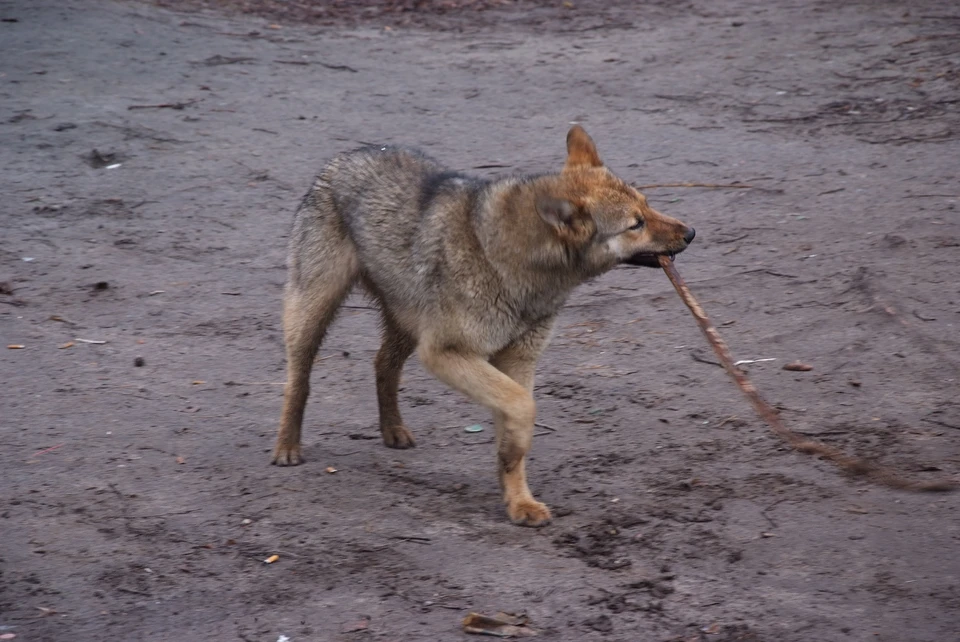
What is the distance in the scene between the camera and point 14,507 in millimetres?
5012

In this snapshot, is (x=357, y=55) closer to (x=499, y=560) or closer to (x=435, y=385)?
(x=435, y=385)

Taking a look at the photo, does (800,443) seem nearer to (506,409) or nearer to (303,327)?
(506,409)

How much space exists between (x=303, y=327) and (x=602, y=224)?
1.72m

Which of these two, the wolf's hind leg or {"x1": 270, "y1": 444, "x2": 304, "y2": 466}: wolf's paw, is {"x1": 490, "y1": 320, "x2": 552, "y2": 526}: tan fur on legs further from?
{"x1": 270, "y1": 444, "x2": 304, "y2": 466}: wolf's paw

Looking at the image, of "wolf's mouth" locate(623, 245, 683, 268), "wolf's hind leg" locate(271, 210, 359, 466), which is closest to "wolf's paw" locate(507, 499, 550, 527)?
"wolf's mouth" locate(623, 245, 683, 268)

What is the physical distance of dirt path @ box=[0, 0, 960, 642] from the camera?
14.4 ft

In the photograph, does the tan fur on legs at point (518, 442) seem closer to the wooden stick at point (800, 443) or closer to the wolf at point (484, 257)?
the wolf at point (484, 257)

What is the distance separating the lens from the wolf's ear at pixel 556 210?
4.91 metres

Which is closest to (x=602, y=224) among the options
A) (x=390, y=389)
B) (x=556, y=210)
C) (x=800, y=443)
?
(x=556, y=210)

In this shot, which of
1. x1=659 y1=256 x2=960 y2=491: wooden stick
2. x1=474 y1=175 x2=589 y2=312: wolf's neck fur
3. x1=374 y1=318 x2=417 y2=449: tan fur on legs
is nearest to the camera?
x1=659 y1=256 x2=960 y2=491: wooden stick

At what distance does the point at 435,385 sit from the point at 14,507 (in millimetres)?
2634

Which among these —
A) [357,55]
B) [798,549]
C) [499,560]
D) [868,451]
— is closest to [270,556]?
[499,560]

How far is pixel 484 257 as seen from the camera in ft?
16.8

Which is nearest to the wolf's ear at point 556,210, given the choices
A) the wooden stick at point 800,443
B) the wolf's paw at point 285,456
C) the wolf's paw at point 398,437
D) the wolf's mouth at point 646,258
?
the wolf's mouth at point 646,258
